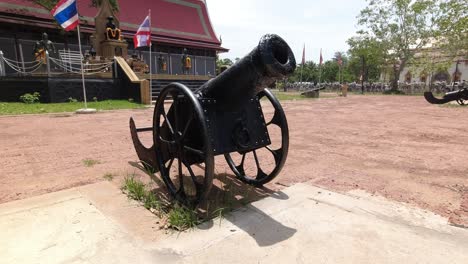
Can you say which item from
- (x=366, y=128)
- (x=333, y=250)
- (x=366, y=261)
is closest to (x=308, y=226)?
(x=333, y=250)

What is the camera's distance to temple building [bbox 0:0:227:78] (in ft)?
56.7

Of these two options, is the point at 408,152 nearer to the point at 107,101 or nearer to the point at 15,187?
the point at 15,187

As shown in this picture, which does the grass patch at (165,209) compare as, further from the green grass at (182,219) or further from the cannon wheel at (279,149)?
the cannon wheel at (279,149)

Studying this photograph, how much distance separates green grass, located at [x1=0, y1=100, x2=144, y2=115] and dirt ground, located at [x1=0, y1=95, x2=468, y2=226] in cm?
287

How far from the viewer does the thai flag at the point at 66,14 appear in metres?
10.2

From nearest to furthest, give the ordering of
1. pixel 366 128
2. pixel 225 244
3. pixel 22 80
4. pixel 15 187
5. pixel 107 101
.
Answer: pixel 225 244
pixel 15 187
pixel 366 128
pixel 22 80
pixel 107 101

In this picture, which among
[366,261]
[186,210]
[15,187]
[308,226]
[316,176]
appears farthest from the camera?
[316,176]

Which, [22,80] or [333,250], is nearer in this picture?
[333,250]

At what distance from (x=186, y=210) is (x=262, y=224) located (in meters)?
0.70

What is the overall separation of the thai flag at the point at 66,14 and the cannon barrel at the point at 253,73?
935 cm

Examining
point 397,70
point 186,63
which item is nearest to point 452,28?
point 397,70

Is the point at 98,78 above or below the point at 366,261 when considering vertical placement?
above

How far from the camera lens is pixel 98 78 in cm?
1491

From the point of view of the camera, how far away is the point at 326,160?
4.98 m
